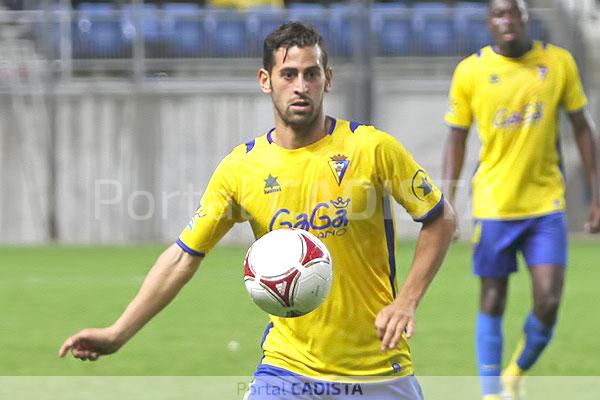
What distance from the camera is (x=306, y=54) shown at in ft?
14.3

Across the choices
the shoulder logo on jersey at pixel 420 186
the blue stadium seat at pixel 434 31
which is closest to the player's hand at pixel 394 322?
the shoulder logo on jersey at pixel 420 186

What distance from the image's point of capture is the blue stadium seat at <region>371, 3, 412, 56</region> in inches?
818

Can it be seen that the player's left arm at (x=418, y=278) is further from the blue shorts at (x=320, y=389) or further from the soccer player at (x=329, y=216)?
the blue shorts at (x=320, y=389)

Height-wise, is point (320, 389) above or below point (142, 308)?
below

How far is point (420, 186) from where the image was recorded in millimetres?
4438

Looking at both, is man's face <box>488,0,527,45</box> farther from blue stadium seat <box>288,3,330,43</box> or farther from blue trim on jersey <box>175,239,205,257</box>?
blue stadium seat <box>288,3,330,43</box>

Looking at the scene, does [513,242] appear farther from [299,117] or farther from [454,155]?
[299,117]

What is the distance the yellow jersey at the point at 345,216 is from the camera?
443 cm

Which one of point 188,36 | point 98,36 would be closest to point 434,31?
point 188,36

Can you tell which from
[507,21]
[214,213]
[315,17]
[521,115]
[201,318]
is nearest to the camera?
[214,213]

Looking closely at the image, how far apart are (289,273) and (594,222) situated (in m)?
3.21

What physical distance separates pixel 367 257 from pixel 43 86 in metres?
16.6

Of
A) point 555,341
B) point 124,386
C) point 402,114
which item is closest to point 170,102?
point 402,114

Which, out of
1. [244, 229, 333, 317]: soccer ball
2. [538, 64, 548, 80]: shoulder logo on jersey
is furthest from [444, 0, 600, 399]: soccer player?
[244, 229, 333, 317]: soccer ball
